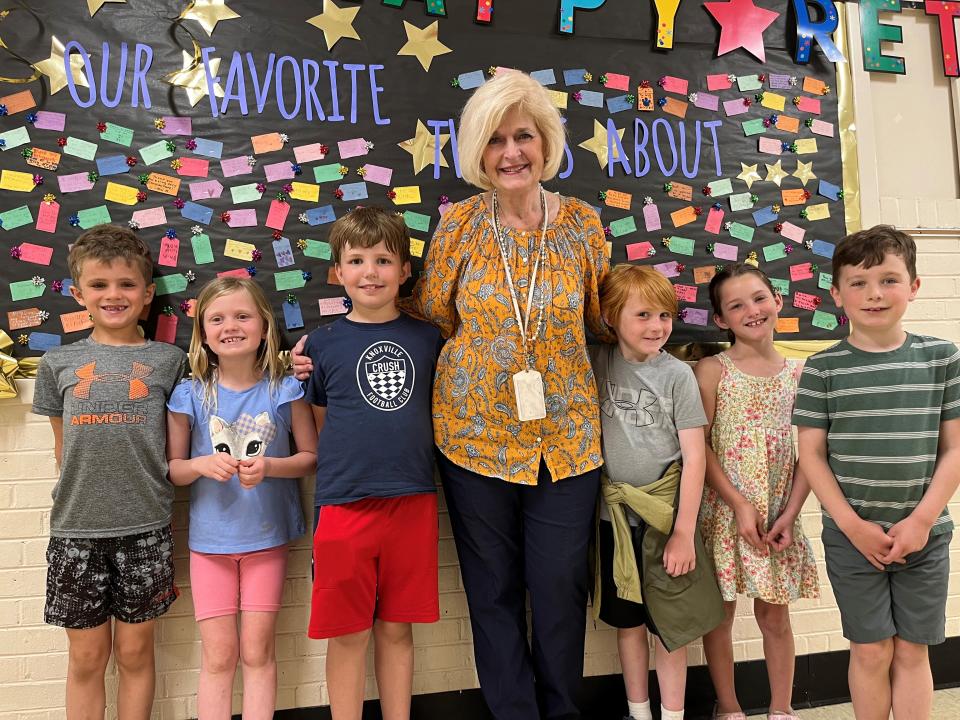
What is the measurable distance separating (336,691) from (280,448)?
2.45 feet

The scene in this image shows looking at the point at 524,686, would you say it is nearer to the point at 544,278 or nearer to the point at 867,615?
the point at 867,615

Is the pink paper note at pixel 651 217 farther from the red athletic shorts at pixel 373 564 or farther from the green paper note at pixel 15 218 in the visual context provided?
the green paper note at pixel 15 218

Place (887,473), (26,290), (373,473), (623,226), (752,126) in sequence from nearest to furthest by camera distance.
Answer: (887,473), (373,473), (26,290), (623,226), (752,126)

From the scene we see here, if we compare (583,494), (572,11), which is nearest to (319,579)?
(583,494)

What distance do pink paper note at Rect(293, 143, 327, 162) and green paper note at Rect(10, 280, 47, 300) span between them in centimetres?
92

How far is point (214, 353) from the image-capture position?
201 centimetres

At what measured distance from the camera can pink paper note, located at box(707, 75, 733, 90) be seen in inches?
94.0

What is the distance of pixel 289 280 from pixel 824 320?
6.56 ft

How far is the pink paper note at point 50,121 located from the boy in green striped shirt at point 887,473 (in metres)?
2.46

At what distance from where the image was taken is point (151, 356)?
1947 mm

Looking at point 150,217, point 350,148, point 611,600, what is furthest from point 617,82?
point 611,600

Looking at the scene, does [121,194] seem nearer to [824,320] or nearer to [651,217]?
[651,217]

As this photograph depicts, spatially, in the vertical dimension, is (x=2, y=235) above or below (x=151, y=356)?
above

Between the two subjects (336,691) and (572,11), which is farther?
(572,11)
